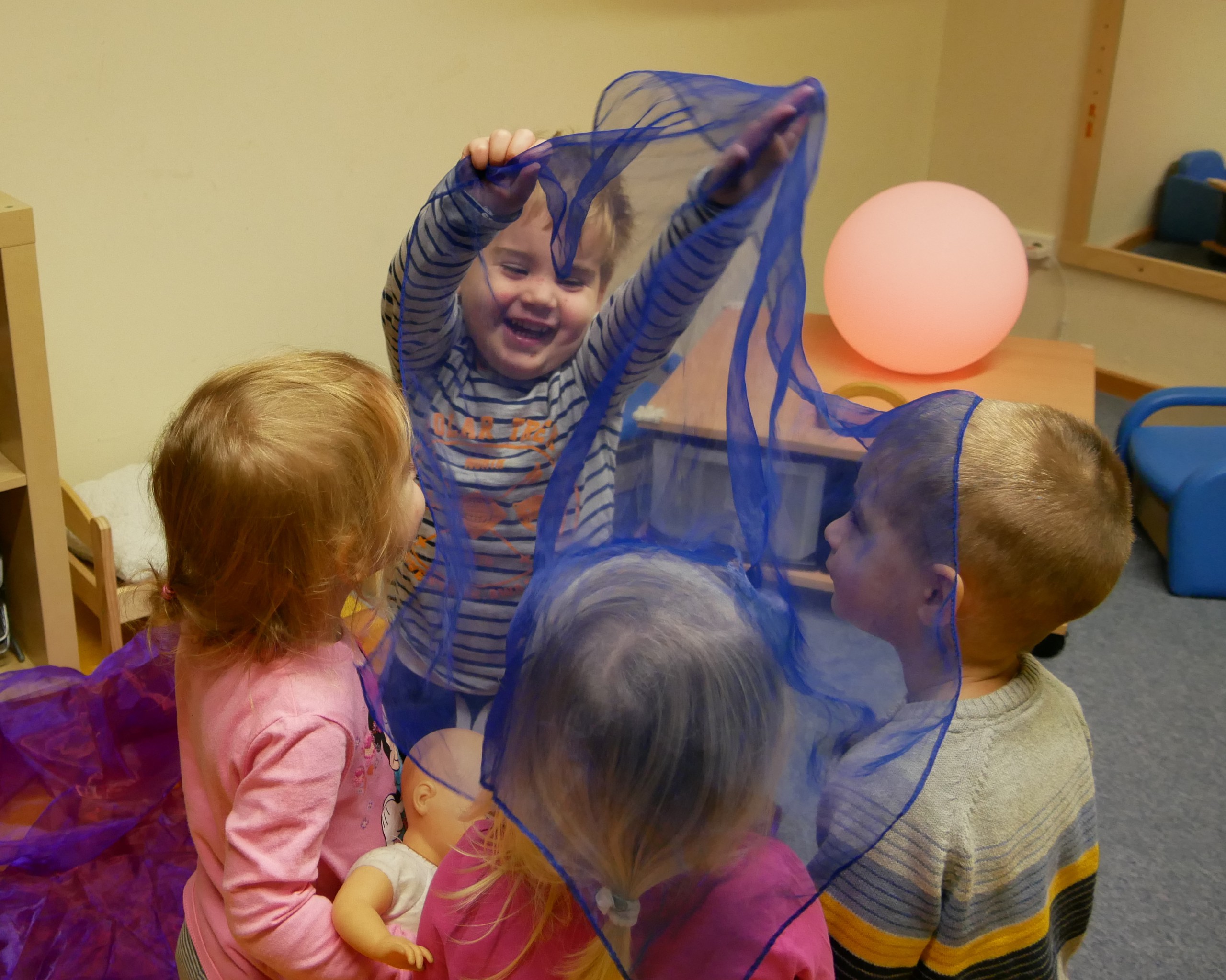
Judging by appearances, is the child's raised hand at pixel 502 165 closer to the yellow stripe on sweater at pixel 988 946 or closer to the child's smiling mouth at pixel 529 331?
the child's smiling mouth at pixel 529 331

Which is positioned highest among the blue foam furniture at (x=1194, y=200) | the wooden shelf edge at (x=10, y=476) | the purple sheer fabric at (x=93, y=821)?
A: the blue foam furniture at (x=1194, y=200)

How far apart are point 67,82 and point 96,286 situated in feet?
0.93

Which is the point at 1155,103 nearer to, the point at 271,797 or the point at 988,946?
the point at 988,946

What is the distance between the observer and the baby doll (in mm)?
793

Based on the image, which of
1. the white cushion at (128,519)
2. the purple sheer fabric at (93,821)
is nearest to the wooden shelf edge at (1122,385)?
the white cushion at (128,519)

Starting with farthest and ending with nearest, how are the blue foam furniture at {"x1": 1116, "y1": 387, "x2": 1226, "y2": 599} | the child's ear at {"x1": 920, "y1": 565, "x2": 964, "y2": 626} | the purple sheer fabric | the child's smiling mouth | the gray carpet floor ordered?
the blue foam furniture at {"x1": 1116, "y1": 387, "x2": 1226, "y2": 599}, the gray carpet floor, the purple sheer fabric, the child's smiling mouth, the child's ear at {"x1": 920, "y1": 565, "x2": 964, "y2": 626}

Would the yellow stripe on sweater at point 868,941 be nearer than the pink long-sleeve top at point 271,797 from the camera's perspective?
No

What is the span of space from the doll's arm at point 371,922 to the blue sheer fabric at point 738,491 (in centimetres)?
18

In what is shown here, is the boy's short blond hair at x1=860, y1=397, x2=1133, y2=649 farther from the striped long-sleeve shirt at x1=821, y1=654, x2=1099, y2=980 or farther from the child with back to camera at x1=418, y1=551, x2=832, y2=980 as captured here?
the child with back to camera at x1=418, y1=551, x2=832, y2=980

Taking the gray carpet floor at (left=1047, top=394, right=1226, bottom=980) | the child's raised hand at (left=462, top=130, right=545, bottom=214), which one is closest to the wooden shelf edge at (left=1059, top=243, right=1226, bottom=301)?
the gray carpet floor at (left=1047, top=394, right=1226, bottom=980)

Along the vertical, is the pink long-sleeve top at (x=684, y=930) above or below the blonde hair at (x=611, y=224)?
below

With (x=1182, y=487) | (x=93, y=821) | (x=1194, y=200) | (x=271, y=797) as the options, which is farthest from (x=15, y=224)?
(x=1194, y=200)

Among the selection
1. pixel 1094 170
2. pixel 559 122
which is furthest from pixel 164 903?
pixel 1094 170

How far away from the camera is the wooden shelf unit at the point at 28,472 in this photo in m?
1.26
